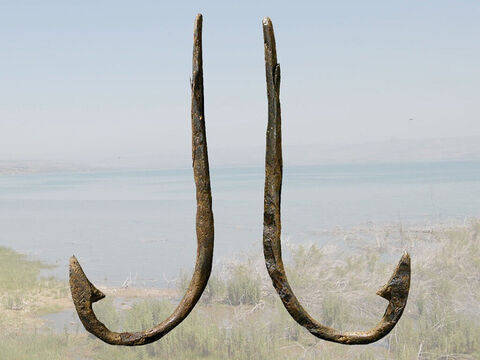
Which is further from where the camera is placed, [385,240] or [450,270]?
[385,240]

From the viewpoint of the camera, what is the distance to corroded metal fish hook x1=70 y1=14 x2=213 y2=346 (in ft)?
8.80

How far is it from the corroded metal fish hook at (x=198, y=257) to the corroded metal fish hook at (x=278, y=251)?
11.4 inches

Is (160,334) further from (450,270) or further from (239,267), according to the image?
(450,270)

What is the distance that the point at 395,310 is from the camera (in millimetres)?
2697

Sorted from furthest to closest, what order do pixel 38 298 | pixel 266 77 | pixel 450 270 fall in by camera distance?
1. pixel 38 298
2. pixel 450 270
3. pixel 266 77

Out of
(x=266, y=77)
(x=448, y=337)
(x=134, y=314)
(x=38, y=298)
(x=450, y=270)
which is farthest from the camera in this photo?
(x=38, y=298)

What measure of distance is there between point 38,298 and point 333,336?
617 cm

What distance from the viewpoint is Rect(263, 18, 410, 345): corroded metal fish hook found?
8.72ft

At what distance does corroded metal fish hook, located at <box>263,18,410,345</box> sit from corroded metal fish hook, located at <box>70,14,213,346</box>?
0.29 m

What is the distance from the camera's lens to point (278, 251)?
271cm

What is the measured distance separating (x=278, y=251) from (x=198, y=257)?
39cm

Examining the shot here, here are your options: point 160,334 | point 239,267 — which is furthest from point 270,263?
point 239,267

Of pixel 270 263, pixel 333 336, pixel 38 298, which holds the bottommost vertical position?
pixel 38 298

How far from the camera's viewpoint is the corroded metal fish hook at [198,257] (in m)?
2.68
